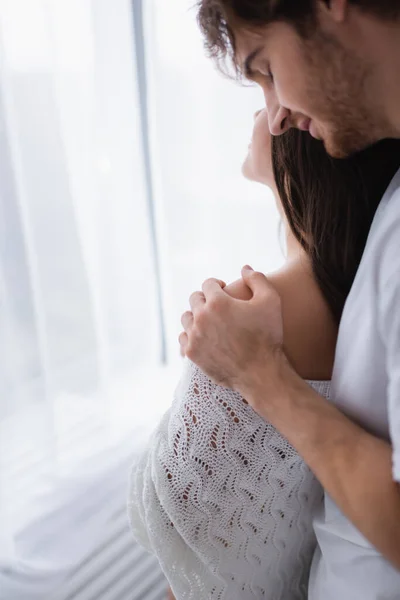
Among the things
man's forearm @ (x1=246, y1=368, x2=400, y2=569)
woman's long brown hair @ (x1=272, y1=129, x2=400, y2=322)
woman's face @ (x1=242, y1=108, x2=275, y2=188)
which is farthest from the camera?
woman's face @ (x1=242, y1=108, x2=275, y2=188)

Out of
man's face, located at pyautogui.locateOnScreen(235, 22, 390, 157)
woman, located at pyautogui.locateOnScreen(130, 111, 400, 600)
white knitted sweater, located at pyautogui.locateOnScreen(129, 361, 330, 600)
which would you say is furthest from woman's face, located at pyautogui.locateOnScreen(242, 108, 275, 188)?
white knitted sweater, located at pyautogui.locateOnScreen(129, 361, 330, 600)

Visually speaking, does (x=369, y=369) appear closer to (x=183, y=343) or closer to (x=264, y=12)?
(x=183, y=343)

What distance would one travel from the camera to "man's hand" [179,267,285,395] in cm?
76

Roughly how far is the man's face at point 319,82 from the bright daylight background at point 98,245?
0.71m

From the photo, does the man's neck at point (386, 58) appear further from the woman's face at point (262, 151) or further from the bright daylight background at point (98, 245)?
the bright daylight background at point (98, 245)

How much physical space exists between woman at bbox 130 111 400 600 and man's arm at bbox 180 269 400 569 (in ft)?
0.18

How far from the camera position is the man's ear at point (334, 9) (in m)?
0.65

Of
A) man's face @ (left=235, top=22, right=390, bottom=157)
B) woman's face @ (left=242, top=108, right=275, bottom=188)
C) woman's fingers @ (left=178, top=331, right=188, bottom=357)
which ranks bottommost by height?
woman's fingers @ (left=178, top=331, right=188, bottom=357)

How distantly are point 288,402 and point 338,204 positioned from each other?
13.6 inches

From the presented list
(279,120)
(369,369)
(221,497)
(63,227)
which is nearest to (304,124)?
(279,120)

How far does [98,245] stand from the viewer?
1.56 m

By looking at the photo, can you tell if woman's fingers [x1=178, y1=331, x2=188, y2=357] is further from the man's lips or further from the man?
the man's lips

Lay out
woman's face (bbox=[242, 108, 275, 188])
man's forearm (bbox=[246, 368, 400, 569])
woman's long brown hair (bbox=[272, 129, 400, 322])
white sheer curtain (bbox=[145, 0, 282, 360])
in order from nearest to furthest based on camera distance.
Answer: man's forearm (bbox=[246, 368, 400, 569]) < woman's long brown hair (bbox=[272, 129, 400, 322]) < woman's face (bbox=[242, 108, 275, 188]) < white sheer curtain (bbox=[145, 0, 282, 360])

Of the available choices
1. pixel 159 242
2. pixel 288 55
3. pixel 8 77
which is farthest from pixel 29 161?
pixel 288 55
